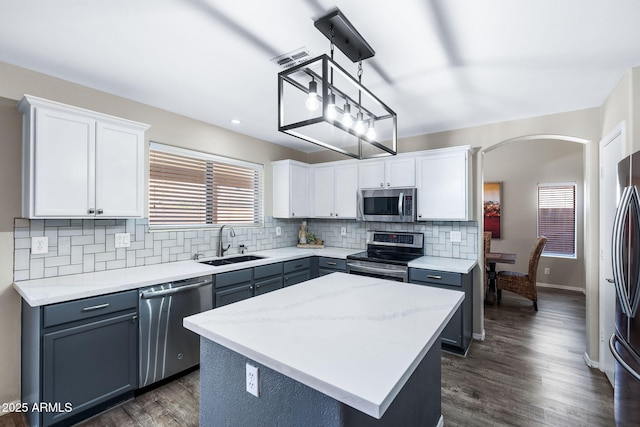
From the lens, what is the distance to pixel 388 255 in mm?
3775

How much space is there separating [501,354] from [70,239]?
410 centimetres

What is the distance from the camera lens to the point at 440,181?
3367 mm

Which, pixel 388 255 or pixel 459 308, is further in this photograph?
pixel 388 255

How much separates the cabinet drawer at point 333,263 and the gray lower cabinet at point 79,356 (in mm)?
2186

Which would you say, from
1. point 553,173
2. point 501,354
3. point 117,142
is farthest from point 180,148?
point 553,173

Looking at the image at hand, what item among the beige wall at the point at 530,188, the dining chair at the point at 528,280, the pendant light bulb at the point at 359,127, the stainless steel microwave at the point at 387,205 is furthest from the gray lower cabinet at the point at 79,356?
the beige wall at the point at 530,188

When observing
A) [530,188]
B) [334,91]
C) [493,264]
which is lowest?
[493,264]

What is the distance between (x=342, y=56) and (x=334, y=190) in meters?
2.38

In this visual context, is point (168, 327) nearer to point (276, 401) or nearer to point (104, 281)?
point (104, 281)

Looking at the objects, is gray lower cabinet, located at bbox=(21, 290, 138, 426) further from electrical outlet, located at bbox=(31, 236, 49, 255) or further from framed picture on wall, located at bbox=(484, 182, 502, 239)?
framed picture on wall, located at bbox=(484, 182, 502, 239)

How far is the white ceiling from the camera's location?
151cm

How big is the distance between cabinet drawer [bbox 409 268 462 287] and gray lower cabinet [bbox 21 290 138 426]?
2575 millimetres

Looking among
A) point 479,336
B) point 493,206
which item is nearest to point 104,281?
point 479,336

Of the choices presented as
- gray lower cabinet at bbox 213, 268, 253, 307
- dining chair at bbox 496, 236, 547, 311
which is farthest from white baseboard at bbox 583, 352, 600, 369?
gray lower cabinet at bbox 213, 268, 253, 307
